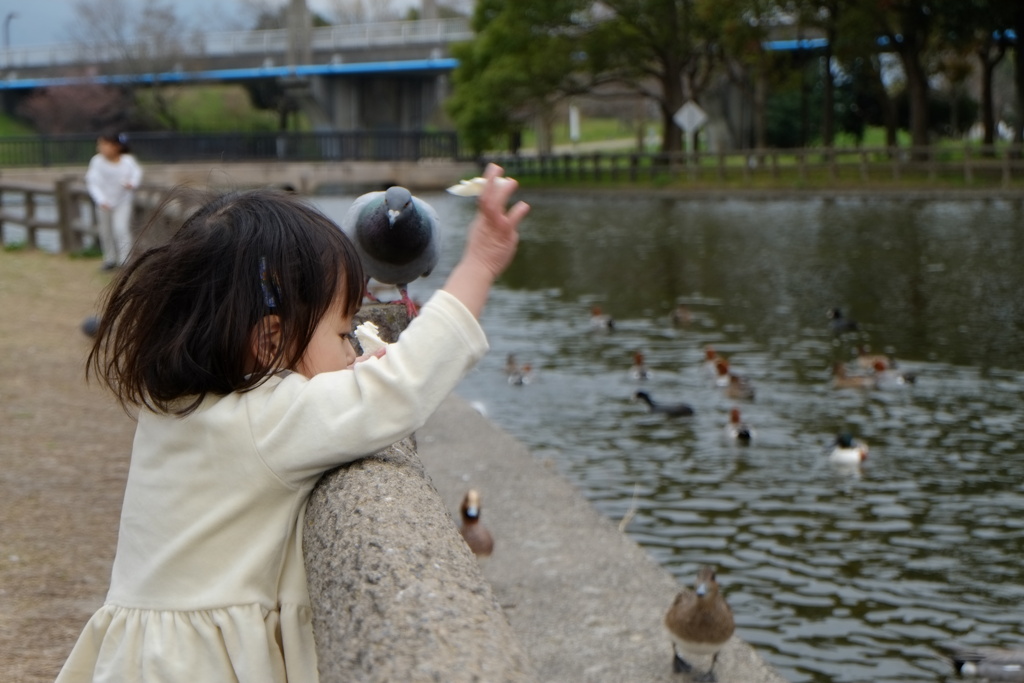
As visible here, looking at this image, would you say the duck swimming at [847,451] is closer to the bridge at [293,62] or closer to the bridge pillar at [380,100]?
the bridge at [293,62]

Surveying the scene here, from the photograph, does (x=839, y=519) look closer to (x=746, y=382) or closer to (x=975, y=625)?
(x=975, y=625)

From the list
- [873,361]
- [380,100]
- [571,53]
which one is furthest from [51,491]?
[380,100]

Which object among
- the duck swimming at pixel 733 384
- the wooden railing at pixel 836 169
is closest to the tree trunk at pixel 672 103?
the wooden railing at pixel 836 169

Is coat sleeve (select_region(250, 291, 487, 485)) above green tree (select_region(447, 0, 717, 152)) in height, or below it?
below

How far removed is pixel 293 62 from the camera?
7819 centimetres

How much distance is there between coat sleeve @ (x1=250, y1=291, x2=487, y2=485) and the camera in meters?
2.08

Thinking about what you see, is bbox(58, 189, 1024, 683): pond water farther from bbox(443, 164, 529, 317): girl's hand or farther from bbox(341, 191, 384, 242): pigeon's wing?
bbox(443, 164, 529, 317): girl's hand

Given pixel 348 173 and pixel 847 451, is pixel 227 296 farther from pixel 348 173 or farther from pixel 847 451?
pixel 348 173

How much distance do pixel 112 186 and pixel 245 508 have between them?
49.2 feet

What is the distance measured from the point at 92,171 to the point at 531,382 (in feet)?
20.8

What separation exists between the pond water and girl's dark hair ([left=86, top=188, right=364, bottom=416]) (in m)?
5.03

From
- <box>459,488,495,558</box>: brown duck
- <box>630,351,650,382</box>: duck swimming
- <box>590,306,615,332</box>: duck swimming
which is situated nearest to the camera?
<box>459,488,495,558</box>: brown duck

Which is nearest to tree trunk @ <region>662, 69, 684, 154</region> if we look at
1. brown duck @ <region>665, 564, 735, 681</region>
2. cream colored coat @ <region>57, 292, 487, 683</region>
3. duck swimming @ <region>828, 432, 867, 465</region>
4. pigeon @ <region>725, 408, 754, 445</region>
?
pigeon @ <region>725, 408, 754, 445</region>

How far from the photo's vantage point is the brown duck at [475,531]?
6.66m
